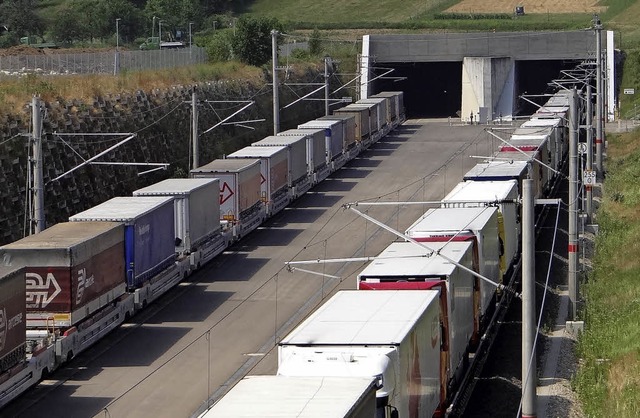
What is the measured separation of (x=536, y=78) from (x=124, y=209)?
8427 centimetres

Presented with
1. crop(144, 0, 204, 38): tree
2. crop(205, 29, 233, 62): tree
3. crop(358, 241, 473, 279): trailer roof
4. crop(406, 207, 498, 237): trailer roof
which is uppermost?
crop(144, 0, 204, 38): tree

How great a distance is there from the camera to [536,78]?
11919 centimetres

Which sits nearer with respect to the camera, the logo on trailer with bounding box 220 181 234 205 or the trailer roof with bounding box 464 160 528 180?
the trailer roof with bounding box 464 160 528 180

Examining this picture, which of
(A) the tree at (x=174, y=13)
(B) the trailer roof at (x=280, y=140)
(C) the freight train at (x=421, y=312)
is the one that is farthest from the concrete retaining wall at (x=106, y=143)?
(A) the tree at (x=174, y=13)

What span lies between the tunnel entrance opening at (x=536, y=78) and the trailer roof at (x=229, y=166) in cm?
6343

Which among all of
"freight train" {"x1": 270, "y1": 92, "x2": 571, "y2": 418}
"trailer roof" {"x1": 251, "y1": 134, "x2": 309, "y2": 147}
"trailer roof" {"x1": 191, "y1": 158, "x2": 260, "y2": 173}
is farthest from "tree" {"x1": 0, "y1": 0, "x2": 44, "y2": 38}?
"freight train" {"x1": 270, "y1": 92, "x2": 571, "y2": 418}

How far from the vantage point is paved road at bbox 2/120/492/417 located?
30.6 meters

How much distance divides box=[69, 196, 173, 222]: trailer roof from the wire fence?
30.4 meters

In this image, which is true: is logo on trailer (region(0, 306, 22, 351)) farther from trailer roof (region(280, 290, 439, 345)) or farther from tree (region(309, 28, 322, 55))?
tree (region(309, 28, 322, 55))

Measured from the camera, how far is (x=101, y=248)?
3525 centimetres

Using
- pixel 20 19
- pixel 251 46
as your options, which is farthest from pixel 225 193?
pixel 20 19

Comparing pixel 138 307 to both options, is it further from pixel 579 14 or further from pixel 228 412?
pixel 579 14

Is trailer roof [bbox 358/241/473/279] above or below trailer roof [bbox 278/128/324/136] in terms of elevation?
below

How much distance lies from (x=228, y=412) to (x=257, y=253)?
32.4m
